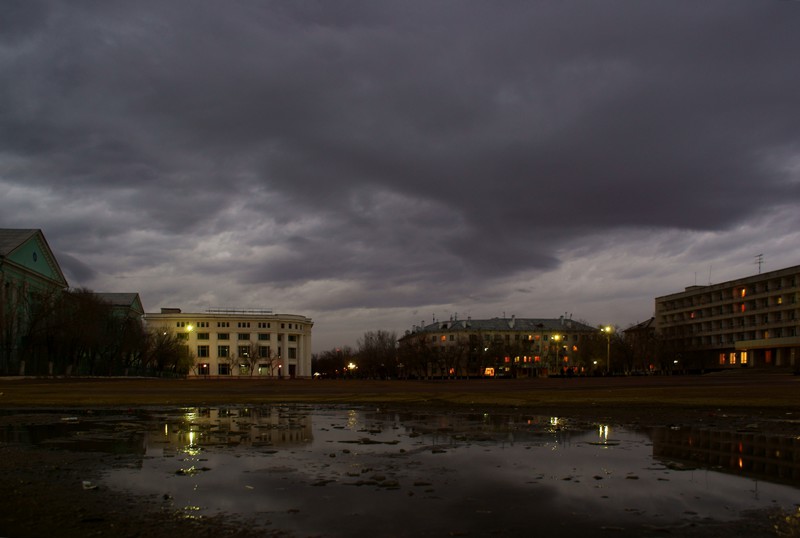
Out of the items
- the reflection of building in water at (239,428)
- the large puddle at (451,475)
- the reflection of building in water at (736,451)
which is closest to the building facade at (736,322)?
the reflection of building in water at (736,451)

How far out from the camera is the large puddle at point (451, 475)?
849 cm

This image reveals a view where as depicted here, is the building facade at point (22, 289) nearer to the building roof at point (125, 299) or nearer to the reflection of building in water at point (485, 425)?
the building roof at point (125, 299)

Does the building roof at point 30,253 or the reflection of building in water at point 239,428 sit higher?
the building roof at point 30,253

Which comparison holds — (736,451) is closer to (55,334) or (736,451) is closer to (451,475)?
(451,475)

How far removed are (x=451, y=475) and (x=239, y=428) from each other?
1074 cm

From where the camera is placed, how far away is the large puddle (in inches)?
334

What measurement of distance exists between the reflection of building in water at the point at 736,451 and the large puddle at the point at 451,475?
0.13 feet

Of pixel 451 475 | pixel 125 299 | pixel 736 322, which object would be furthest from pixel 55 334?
pixel 736 322

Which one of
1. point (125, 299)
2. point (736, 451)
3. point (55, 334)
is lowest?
point (736, 451)

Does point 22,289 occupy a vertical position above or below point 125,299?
below

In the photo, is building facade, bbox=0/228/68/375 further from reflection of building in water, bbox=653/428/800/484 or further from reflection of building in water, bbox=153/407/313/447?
reflection of building in water, bbox=653/428/800/484

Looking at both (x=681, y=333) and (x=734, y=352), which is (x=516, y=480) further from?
(x=681, y=333)

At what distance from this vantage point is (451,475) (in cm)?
1143

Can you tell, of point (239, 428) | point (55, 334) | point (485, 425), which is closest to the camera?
point (239, 428)
